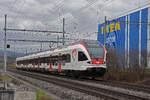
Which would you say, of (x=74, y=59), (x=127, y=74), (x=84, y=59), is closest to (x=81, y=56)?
(x=84, y=59)

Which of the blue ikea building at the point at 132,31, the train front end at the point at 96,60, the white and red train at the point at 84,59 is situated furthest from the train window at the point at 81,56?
the blue ikea building at the point at 132,31

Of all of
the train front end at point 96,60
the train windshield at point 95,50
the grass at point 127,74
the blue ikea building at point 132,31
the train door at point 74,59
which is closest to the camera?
the train front end at point 96,60

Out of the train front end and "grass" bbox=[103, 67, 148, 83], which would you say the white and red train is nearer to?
the train front end

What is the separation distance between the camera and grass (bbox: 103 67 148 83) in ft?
69.0

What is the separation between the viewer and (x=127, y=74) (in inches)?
858

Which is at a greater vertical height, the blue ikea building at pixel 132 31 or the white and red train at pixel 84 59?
the blue ikea building at pixel 132 31

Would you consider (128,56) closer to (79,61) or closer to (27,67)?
(79,61)

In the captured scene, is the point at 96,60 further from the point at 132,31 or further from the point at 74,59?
the point at 132,31

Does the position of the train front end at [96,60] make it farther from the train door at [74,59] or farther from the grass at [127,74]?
the grass at [127,74]

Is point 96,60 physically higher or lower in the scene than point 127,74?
higher

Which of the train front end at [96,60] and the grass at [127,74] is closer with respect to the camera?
the train front end at [96,60]

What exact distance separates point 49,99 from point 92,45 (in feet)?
35.2

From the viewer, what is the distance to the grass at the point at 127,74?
69.0 feet

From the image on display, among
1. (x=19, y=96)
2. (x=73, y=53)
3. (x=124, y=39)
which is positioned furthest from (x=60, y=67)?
(x=124, y=39)
